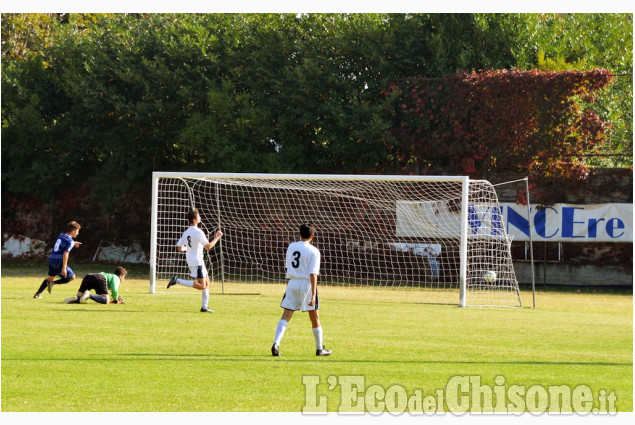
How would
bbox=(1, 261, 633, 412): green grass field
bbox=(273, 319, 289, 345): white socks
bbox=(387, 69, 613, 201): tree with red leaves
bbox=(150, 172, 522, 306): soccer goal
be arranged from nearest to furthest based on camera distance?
bbox=(1, 261, 633, 412): green grass field → bbox=(273, 319, 289, 345): white socks → bbox=(150, 172, 522, 306): soccer goal → bbox=(387, 69, 613, 201): tree with red leaves

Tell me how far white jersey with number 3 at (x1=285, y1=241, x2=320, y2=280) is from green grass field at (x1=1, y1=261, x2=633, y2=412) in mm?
927

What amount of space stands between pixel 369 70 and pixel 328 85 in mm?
1278

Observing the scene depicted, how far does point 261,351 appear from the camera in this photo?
11336 millimetres

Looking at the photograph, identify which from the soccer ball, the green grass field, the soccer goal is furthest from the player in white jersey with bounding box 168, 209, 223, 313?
the soccer goal

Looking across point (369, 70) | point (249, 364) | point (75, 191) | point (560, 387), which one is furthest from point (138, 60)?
point (560, 387)

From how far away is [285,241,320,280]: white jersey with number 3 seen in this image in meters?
11.0

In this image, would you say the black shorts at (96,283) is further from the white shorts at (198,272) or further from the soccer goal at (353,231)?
the soccer goal at (353,231)

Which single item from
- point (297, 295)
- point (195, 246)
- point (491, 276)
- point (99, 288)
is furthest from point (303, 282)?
point (491, 276)

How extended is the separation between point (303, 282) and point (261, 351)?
99 centimetres

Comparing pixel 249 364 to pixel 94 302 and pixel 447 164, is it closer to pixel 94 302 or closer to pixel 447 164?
pixel 94 302

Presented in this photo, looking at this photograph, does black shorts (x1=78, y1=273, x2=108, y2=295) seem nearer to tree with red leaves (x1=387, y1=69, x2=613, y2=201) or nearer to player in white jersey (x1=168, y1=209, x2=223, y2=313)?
player in white jersey (x1=168, y1=209, x2=223, y2=313)

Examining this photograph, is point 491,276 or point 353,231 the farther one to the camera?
point 353,231

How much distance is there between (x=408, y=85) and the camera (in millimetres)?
27250

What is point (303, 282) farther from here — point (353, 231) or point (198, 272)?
point (353, 231)
